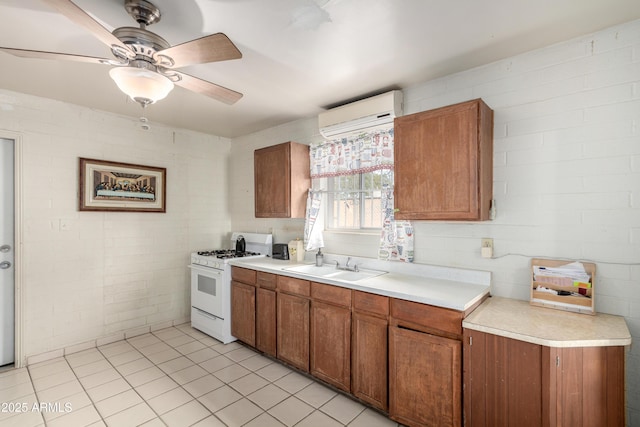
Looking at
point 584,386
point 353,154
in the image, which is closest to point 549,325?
point 584,386

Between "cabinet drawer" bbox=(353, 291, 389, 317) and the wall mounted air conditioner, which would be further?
the wall mounted air conditioner

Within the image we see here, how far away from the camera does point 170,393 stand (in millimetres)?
2447

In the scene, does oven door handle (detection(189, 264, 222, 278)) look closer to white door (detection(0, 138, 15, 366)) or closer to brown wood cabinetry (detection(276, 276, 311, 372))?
brown wood cabinetry (detection(276, 276, 311, 372))

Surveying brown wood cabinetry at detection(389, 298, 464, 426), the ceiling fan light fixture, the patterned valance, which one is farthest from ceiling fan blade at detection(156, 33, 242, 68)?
brown wood cabinetry at detection(389, 298, 464, 426)

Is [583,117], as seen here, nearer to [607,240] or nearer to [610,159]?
[610,159]

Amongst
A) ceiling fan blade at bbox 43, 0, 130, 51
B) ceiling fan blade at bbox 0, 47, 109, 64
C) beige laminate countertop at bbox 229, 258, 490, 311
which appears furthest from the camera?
beige laminate countertop at bbox 229, 258, 490, 311

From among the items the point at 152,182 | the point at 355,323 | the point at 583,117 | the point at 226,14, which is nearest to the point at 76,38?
the point at 226,14

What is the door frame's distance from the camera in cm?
284

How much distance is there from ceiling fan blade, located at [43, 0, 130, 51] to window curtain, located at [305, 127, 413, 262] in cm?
197

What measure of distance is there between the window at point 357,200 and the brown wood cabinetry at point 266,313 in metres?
0.90

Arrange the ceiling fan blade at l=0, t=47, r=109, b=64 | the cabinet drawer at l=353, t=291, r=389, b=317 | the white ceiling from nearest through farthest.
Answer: the ceiling fan blade at l=0, t=47, r=109, b=64
the white ceiling
the cabinet drawer at l=353, t=291, r=389, b=317

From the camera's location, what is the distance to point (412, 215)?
2.33 meters

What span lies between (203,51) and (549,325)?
232cm

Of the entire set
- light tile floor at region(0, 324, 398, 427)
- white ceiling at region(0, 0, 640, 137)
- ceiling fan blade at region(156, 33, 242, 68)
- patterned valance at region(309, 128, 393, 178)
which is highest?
white ceiling at region(0, 0, 640, 137)
